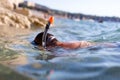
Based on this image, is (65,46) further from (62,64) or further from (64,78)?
(64,78)

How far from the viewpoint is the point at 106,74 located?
3.28 meters

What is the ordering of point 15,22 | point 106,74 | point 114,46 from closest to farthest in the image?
point 106,74 < point 114,46 < point 15,22

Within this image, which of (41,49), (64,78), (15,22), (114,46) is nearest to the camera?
(64,78)

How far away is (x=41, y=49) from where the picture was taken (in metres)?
5.70

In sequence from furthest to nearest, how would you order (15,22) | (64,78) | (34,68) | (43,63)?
(15,22) → (43,63) → (34,68) → (64,78)

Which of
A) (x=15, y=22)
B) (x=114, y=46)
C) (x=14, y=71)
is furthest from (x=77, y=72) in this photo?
(x=15, y=22)

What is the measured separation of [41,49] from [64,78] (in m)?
2.71

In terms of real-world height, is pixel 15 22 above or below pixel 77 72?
below

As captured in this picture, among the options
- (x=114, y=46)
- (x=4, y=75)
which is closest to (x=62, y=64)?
(x=4, y=75)

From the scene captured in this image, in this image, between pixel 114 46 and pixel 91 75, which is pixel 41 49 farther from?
pixel 91 75

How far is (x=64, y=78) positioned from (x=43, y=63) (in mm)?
981

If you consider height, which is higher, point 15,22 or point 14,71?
point 14,71

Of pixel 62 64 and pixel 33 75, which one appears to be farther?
pixel 62 64

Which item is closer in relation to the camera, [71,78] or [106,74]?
[71,78]
